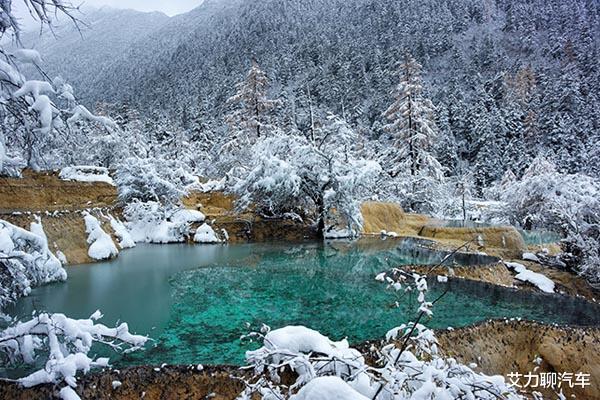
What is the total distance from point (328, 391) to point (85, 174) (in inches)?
987

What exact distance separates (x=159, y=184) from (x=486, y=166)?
122ft

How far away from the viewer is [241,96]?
98.3 ft

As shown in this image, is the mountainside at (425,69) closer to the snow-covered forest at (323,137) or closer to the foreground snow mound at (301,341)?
the snow-covered forest at (323,137)

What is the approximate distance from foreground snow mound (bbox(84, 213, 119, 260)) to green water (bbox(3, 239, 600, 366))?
58 cm

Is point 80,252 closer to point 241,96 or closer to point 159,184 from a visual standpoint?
point 159,184

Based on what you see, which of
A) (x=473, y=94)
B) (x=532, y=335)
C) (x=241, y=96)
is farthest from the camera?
(x=473, y=94)

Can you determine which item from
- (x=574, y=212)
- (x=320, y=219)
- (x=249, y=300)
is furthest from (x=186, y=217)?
(x=574, y=212)

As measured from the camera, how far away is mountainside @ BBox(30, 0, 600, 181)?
4859cm

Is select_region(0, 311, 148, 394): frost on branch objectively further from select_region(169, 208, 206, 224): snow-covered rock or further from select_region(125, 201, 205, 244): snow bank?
select_region(169, 208, 206, 224): snow-covered rock

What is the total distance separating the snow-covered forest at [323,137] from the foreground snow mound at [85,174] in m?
0.12

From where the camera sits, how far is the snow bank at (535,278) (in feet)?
38.4

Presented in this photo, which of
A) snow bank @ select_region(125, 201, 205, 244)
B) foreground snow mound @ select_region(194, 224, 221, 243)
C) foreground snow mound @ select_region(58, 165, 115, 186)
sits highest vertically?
foreground snow mound @ select_region(58, 165, 115, 186)

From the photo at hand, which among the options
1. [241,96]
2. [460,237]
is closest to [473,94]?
[241,96]

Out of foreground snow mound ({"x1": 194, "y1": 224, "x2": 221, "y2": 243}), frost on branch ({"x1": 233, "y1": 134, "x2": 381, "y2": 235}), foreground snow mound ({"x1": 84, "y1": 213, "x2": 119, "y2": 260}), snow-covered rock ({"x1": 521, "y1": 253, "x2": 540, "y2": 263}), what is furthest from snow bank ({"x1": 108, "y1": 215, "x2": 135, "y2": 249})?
snow-covered rock ({"x1": 521, "y1": 253, "x2": 540, "y2": 263})
